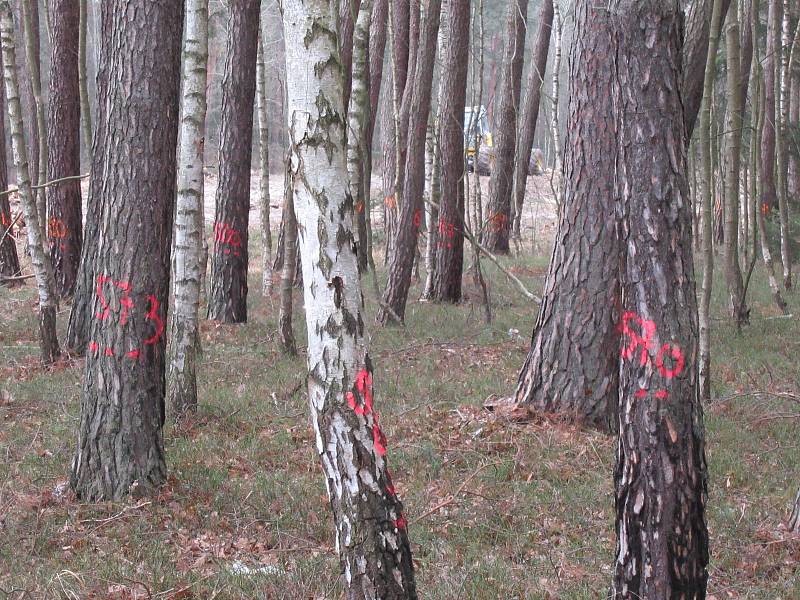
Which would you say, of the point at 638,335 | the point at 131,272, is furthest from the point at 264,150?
the point at 638,335

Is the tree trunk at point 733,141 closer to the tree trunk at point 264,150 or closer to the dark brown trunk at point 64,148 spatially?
the tree trunk at point 264,150

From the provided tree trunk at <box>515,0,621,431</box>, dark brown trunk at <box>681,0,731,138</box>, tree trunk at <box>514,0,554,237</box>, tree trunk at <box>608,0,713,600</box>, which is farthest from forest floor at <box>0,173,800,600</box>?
tree trunk at <box>514,0,554,237</box>

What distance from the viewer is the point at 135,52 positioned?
6227 mm

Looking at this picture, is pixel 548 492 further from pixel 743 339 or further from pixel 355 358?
pixel 743 339

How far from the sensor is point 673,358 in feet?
12.6

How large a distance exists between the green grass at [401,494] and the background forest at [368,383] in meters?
0.03

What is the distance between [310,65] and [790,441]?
6176 millimetres

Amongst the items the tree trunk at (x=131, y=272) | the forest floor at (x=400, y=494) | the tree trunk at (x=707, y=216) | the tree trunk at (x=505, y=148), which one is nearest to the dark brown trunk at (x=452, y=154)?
the forest floor at (x=400, y=494)

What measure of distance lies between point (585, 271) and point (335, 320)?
446 cm

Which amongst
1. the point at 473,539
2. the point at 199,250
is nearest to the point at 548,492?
the point at 473,539

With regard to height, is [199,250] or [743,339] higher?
[199,250]

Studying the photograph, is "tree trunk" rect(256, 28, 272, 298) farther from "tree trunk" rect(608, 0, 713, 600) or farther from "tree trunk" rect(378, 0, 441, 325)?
"tree trunk" rect(608, 0, 713, 600)

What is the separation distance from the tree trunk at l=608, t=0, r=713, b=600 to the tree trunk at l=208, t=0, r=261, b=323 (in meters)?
10.0

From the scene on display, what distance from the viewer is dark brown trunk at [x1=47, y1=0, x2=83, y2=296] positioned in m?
14.0
